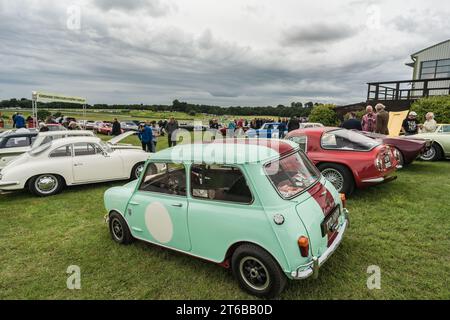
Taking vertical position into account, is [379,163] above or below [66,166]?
above

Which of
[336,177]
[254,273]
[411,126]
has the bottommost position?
[254,273]

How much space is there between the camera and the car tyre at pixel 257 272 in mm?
2604

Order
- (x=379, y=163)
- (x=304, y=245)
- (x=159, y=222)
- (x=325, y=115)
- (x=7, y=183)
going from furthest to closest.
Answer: (x=325, y=115)
(x=7, y=183)
(x=379, y=163)
(x=159, y=222)
(x=304, y=245)

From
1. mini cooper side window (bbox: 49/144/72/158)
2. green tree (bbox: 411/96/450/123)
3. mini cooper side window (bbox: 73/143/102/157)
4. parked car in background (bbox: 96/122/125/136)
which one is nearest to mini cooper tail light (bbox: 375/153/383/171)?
mini cooper side window (bbox: 73/143/102/157)

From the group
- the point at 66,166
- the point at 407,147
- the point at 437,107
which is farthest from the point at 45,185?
the point at 437,107

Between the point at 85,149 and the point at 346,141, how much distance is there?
640cm

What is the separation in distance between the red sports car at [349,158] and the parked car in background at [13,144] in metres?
8.26

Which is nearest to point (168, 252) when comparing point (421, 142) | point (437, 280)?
point (437, 280)

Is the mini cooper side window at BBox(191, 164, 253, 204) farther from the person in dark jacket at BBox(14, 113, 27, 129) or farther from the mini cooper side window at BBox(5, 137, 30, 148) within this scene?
the person in dark jacket at BBox(14, 113, 27, 129)

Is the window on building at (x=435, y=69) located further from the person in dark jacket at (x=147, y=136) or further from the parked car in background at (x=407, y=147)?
the person in dark jacket at (x=147, y=136)

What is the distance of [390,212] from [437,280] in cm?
200

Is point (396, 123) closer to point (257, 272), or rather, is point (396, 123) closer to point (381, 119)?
point (381, 119)

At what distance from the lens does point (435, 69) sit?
65.9ft
